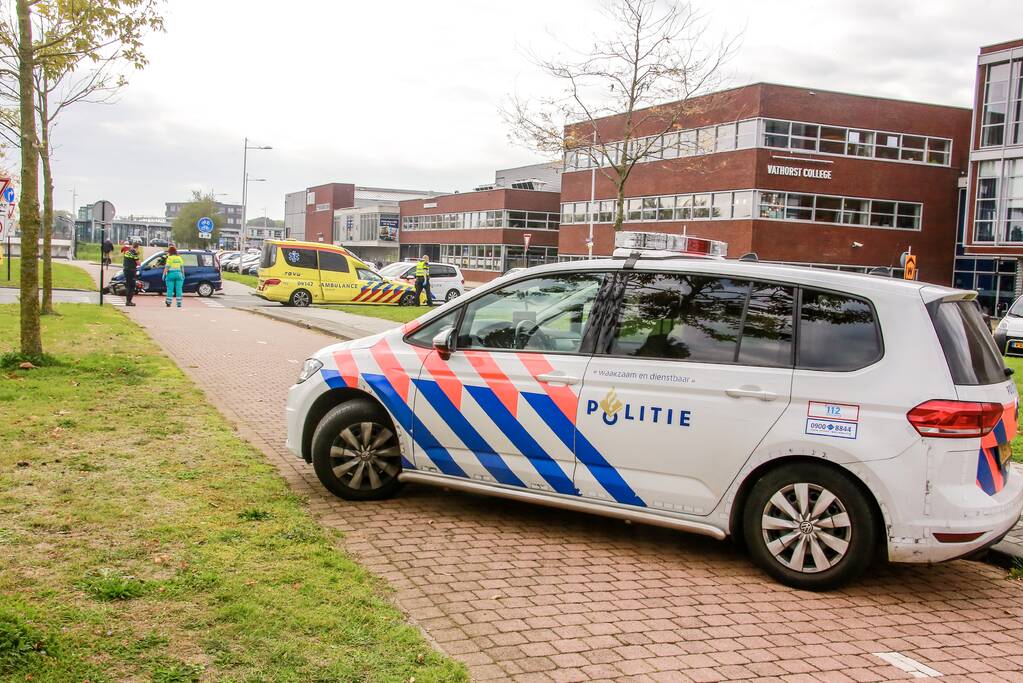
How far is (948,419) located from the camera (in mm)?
4500

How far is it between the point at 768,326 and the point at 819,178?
43.2 metres

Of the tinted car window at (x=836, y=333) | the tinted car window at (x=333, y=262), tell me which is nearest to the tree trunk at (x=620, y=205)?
the tinted car window at (x=333, y=262)

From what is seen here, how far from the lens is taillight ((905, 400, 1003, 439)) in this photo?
4500mm

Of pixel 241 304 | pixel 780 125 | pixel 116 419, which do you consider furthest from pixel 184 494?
pixel 780 125

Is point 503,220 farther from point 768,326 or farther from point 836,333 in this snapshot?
point 836,333

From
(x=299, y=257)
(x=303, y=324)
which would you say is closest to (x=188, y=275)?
(x=299, y=257)

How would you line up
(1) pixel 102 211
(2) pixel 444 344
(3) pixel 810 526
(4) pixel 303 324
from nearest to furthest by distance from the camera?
(3) pixel 810 526 < (2) pixel 444 344 < (4) pixel 303 324 < (1) pixel 102 211

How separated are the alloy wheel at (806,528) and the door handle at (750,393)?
0.47 m

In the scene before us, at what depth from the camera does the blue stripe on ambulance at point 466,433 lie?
5598 millimetres

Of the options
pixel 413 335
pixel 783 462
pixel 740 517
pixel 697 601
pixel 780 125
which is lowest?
pixel 697 601

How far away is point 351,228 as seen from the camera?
10269 cm

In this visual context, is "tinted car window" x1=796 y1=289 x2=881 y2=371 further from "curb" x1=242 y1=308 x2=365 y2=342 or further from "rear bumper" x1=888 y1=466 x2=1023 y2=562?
"curb" x1=242 y1=308 x2=365 y2=342

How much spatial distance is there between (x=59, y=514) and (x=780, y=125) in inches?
1718

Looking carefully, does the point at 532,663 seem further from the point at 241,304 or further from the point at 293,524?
the point at 241,304
